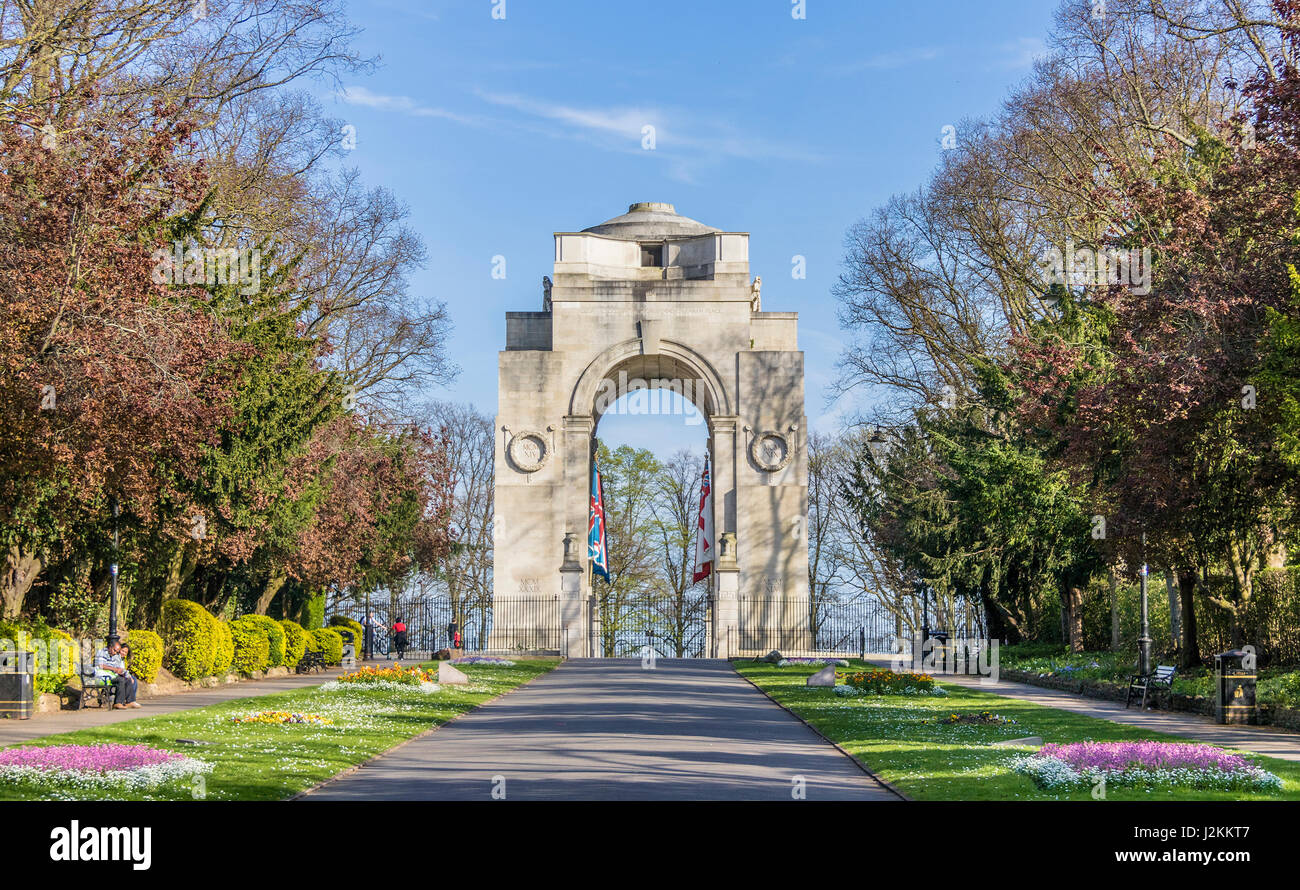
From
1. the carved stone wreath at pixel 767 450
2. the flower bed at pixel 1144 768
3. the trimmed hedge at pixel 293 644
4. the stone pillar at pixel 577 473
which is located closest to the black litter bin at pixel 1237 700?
the flower bed at pixel 1144 768

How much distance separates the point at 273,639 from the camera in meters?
32.1

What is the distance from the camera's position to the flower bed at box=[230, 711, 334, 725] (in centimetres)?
1791

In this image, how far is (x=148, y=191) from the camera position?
22.4m

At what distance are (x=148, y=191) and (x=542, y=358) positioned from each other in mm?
26162

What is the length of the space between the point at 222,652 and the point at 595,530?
2228 cm

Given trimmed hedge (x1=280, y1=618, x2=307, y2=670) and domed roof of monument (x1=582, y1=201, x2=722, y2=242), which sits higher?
domed roof of monument (x1=582, y1=201, x2=722, y2=242)

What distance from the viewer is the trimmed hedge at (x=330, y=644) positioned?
36.8m

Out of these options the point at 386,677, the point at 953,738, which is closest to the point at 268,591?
the point at 386,677

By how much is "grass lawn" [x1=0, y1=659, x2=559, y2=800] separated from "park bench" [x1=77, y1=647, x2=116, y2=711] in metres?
1.88
